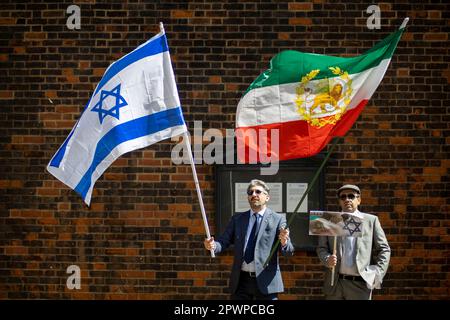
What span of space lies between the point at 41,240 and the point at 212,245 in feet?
8.54

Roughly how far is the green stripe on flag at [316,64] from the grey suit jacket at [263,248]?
114 centimetres

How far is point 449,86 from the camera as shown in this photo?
29.5ft

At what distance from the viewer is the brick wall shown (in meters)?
8.94

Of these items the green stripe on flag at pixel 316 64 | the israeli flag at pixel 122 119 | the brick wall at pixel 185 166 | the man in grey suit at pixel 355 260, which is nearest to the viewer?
the israeli flag at pixel 122 119

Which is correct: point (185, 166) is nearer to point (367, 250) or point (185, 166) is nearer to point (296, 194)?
point (296, 194)

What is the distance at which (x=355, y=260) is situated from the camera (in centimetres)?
716

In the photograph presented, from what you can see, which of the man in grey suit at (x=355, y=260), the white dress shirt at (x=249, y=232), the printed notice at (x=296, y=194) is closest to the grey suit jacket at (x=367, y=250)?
the man in grey suit at (x=355, y=260)

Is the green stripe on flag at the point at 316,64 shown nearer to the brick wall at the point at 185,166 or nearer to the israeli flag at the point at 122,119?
the israeli flag at the point at 122,119

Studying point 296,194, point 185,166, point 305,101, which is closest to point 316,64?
point 305,101

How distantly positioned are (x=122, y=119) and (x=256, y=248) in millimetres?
1565

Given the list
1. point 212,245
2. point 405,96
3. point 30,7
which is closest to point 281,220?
point 212,245

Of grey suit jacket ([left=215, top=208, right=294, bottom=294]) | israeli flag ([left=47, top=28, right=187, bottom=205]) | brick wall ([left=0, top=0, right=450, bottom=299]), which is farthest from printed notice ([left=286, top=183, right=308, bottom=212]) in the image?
israeli flag ([left=47, top=28, right=187, bottom=205])

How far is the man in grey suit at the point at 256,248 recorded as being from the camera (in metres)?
7.16

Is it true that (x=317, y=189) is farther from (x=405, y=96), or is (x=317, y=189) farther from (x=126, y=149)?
(x=126, y=149)
